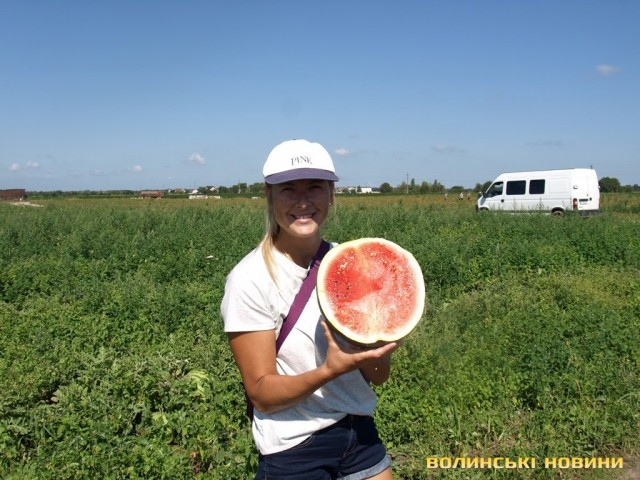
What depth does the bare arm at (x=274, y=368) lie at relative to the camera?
1647mm

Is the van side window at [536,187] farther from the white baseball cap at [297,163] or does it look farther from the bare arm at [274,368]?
the bare arm at [274,368]

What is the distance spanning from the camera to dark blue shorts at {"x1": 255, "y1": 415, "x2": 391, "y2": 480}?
183 centimetres

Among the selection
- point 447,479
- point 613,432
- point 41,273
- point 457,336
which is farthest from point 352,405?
point 41,273

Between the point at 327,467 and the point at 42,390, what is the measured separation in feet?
11.6

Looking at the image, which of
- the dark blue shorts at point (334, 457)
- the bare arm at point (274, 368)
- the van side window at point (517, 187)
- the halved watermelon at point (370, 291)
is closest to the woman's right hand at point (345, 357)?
the bare arm at point (274, 368)

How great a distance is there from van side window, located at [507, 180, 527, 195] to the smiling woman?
2220 centimetres

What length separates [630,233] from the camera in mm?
11867

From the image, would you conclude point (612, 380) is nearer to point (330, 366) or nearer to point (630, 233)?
point (330, 366)

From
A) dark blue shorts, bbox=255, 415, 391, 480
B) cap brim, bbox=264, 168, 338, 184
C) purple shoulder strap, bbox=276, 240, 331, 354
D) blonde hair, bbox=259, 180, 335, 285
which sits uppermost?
cap brim, bbox=264, 168, 338, 184

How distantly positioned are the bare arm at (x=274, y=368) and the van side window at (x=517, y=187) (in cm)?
2244

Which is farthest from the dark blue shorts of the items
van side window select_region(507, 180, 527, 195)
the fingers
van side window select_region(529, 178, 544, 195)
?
van side window select_region(507, 180, 527, 195)

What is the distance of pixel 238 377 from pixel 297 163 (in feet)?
10.2

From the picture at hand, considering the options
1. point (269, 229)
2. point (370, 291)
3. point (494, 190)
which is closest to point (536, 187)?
point (494, 190)

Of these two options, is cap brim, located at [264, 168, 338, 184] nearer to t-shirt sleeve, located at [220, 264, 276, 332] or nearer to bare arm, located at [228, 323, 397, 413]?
t-shirt sleeve, located at [220, 264, 276, 332]
